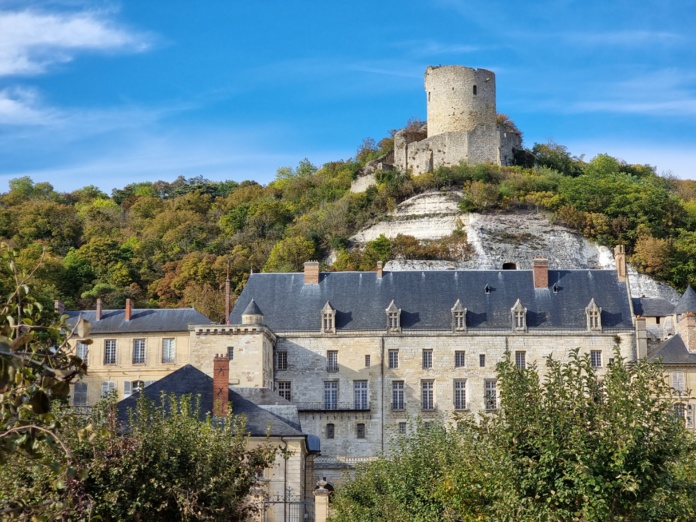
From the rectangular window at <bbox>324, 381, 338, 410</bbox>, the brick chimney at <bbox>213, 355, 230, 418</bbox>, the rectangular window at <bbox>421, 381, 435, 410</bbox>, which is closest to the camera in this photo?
the brick chimney at <bbox>213, 355, 230, 418</bbox>

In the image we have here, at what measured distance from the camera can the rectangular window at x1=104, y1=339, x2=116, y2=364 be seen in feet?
152

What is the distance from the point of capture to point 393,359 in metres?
45.3

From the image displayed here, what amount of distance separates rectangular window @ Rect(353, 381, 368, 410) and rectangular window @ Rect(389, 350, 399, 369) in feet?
4.35

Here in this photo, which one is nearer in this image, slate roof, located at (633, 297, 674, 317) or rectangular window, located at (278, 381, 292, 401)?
rectangular window, located at (278, 381, 292, 401)

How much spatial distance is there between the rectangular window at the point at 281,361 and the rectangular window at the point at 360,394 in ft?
9.61

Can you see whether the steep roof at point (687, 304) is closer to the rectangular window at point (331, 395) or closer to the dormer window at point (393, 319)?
the dormer window at point (393, 319)

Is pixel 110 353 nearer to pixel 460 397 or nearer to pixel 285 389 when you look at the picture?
pixel 285 389

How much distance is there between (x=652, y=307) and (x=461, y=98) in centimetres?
2545

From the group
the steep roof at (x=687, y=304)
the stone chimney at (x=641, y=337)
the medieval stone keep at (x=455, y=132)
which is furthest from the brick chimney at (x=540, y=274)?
the medieval stone keep at (x=455, y=132)

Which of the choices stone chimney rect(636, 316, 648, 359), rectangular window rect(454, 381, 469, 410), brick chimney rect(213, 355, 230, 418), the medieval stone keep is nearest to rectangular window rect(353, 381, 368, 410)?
rectangular window rect(454, 381, 469, 410)

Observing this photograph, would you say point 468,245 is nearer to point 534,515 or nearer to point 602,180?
point 602,180

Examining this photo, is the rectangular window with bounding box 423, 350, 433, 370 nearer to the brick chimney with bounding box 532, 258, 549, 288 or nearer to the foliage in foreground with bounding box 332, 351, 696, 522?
the brick chimney with bounding box 532, 258, 549, 288

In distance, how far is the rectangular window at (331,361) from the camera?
45.1m

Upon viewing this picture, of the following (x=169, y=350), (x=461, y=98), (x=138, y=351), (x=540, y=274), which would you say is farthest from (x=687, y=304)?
(x=461, y=98)
